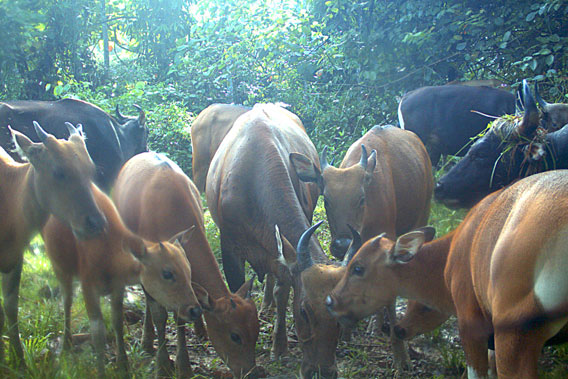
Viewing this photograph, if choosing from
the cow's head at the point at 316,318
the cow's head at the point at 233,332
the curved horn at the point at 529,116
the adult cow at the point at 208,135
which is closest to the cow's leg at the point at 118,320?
the cow's head at the point at 233,332

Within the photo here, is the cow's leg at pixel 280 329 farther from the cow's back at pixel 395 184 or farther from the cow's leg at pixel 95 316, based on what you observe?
the cow's leg at pixel 95 316

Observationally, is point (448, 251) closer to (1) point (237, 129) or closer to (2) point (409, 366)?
(2) point (409, 366)

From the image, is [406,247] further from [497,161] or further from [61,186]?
[61,186]

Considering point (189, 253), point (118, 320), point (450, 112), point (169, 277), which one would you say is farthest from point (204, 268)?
point (450, 112)

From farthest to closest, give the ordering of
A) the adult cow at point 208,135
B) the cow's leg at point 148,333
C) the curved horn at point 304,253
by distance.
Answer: the adult cow at point 208,135
the cow's leg at point 148,333
the curved horn at point 304,253

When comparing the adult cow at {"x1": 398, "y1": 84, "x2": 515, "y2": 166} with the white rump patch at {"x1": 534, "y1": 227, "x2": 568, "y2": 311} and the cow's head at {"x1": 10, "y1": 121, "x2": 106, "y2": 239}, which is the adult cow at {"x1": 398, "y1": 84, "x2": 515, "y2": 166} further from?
the white rump patch at {"x1": 534, "y1": 227, "x2": 568, "y2": 311}

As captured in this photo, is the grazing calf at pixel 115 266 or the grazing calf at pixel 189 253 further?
the grazing calf at pixel 189 253

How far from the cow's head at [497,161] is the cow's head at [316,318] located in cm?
136

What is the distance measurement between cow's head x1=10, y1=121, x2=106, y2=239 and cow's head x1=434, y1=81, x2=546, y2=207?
3014 mm

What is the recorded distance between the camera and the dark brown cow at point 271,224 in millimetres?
4059

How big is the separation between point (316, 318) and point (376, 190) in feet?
5.85

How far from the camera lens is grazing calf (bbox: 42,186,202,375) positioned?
Result: 12.8 feet

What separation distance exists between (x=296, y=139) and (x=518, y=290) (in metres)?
4.31

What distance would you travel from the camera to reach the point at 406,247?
3695 mm
